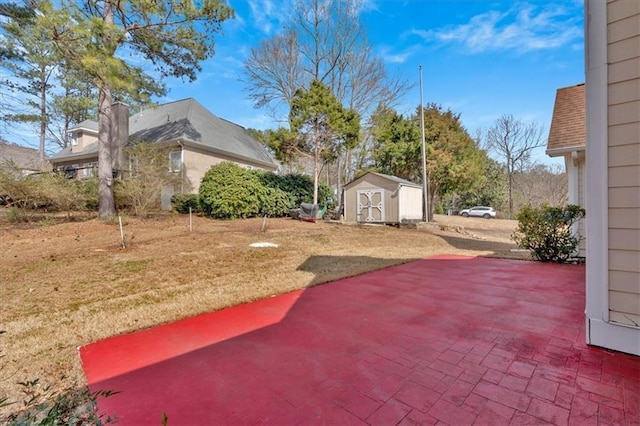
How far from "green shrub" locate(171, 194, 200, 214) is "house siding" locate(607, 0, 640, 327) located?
14.1 metres

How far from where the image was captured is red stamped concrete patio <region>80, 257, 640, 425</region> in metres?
1.78

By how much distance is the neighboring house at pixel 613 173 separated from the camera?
2301 millimetres

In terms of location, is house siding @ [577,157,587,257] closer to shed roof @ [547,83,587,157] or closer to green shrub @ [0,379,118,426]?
shed roof @ [547,83,587,157]

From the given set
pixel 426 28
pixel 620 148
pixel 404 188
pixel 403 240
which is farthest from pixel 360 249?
pixel 426 28

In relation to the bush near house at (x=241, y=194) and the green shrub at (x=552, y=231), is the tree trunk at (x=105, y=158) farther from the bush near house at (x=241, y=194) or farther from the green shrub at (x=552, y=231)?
the green shrub at (x=552, y=231)

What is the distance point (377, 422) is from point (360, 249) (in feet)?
22.2

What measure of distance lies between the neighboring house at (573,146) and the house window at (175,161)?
14.5m

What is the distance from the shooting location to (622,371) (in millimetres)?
2129

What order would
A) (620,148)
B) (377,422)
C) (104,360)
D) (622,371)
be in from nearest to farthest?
1. (377,422)
2. (622,371)
3. (620,148)
4. (104,360)

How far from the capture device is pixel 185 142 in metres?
14.6

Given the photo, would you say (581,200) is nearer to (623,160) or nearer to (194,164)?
(623,160)

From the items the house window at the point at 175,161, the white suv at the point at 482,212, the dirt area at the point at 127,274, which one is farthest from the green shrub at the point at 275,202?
the white suv at the point at 482,212

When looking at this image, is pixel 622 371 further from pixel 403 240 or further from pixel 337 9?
pixel 337 9

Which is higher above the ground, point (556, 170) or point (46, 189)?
point (556, 170)
